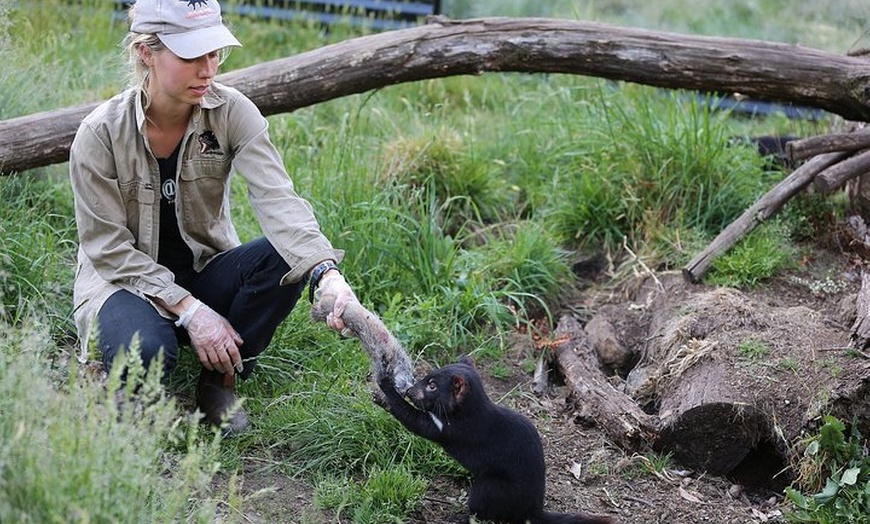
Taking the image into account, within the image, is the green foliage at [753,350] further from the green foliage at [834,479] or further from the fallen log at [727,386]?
the green foliage at [834,479]

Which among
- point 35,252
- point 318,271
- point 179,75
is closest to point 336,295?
point 318,271

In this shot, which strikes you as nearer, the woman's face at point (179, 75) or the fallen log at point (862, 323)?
the woman's face at point (179, 75)

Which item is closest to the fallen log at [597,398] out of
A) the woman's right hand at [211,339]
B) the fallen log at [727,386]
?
the fallen log at [727,386]

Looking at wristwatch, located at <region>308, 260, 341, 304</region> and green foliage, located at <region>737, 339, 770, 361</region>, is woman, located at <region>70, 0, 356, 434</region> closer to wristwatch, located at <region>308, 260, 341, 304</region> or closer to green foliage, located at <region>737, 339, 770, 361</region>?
wristwatch, located at <region>308, 260, 341, 304</region>

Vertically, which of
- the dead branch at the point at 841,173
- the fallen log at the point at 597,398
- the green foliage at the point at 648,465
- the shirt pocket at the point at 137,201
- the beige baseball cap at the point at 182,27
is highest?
the beige baseball cap at the point at 182,27

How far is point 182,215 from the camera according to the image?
4414 mm

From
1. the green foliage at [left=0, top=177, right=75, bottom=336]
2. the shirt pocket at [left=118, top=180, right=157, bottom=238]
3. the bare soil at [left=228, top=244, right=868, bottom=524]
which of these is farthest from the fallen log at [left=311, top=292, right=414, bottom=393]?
the green foliage at [left=0, top=177, right=75, bottom=336]

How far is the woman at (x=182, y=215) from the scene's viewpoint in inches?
159

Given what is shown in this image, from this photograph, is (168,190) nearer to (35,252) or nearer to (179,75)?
(179,75)

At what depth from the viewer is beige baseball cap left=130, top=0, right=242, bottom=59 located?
3.93 meters

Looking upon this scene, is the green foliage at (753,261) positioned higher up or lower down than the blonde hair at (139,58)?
lower down

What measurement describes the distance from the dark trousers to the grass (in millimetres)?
305

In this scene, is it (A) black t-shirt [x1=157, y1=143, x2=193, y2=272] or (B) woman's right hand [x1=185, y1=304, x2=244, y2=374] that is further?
(A) black t-shirt [x1=157, y1=143, x2=193, y2=272]

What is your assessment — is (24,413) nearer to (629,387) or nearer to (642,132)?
(629,387)
